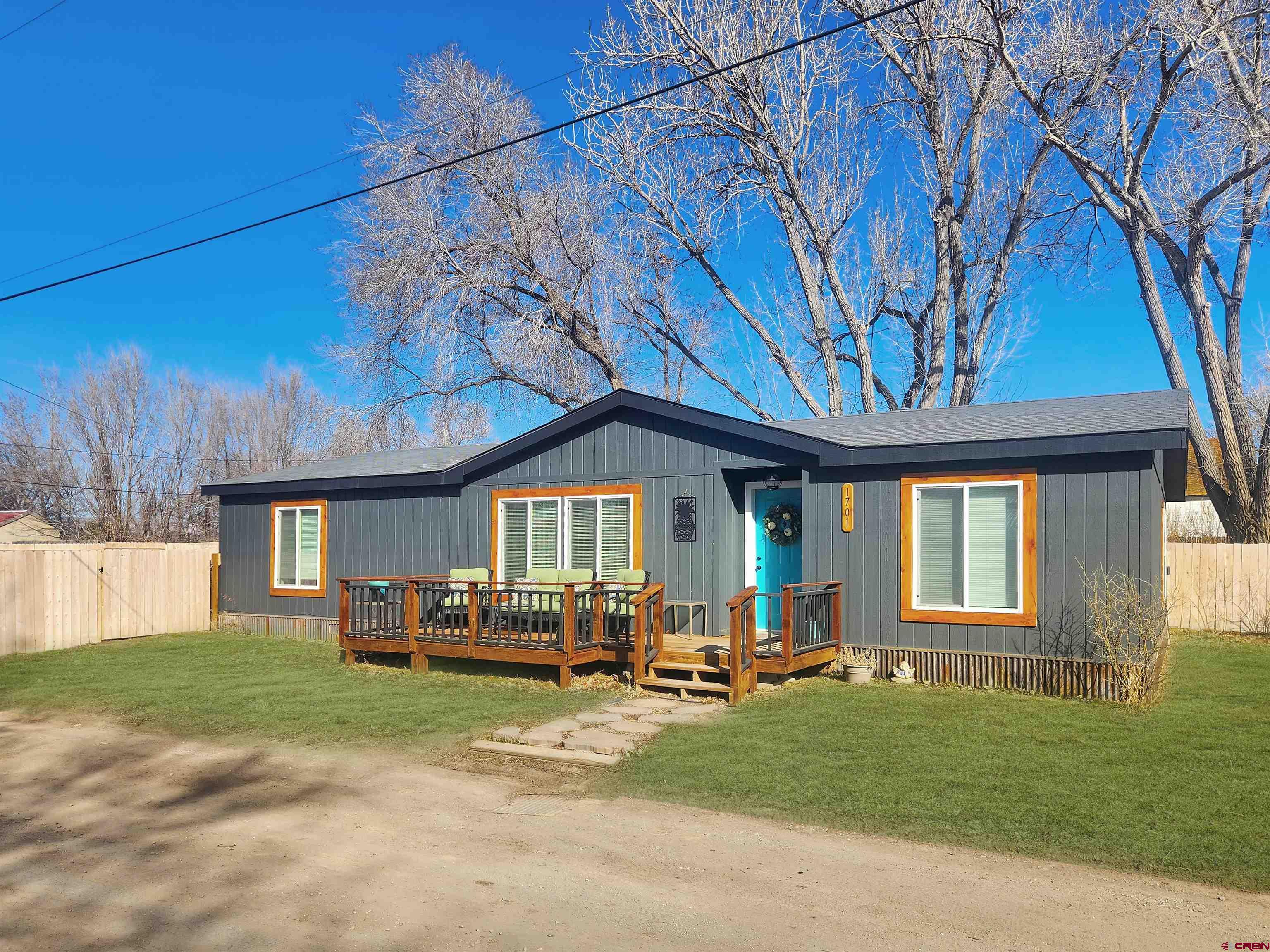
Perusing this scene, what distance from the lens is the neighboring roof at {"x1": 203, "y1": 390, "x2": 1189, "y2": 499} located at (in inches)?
364

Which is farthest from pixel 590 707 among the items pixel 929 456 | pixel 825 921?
pixel 825 921

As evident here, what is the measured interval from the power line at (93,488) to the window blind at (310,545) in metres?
21.1

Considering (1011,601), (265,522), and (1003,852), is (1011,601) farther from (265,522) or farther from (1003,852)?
(265,522)

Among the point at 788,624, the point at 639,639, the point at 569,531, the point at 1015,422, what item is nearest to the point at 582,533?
the point at 569,531

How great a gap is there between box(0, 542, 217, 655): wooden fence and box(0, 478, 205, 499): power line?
A: 19.4m

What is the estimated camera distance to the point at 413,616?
11.8 meters

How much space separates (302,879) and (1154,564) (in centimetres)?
836

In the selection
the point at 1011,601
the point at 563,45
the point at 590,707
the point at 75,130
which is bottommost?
the point at 590,707

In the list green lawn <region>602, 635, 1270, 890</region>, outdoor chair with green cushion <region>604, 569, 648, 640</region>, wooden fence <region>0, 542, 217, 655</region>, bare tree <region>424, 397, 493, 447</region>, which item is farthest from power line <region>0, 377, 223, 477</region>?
green lawn <region>602, 635, 1270, 890</region>

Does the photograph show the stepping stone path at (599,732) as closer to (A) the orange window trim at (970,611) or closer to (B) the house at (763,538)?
(B) the house at (763,538)

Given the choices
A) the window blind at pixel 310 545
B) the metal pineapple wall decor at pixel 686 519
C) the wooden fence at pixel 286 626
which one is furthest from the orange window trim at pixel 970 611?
the window blind at pixel 310 545

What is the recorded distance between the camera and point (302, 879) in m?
4.74

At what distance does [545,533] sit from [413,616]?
7.48ft

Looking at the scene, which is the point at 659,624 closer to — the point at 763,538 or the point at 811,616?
the point at 811,616
